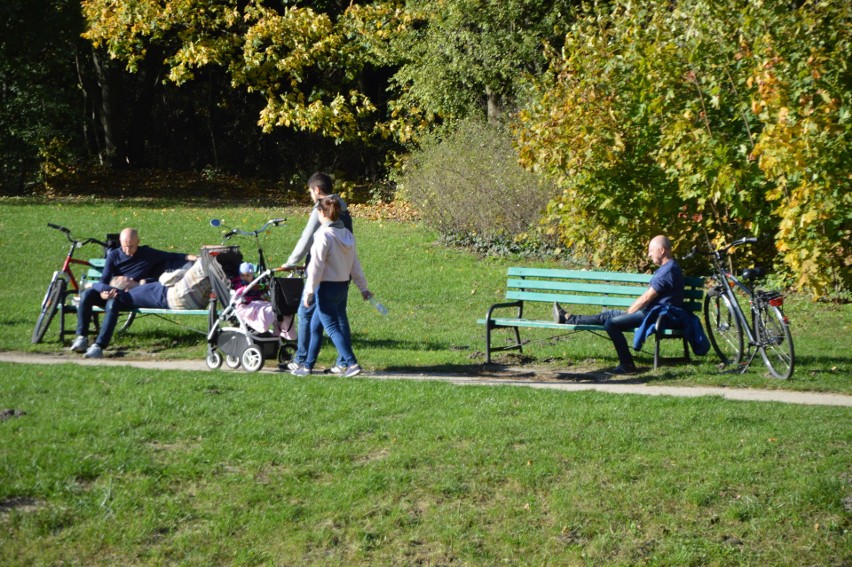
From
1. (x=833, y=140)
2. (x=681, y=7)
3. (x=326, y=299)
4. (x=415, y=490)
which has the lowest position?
(x=415, y=490)

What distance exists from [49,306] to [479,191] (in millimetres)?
9868

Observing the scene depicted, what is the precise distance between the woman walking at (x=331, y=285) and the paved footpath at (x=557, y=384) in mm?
386

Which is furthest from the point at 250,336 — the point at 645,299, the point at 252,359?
the point at 645,299

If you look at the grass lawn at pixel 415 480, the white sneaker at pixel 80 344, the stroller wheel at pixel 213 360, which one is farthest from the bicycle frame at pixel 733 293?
Answer: the white sneaker at pixel 80 344

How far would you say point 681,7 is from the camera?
14.2 meters

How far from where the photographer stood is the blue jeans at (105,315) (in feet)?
37.1

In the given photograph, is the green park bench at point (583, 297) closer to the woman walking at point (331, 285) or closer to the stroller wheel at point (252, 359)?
the woman walking at point (331, 285)

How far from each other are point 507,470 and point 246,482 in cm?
166

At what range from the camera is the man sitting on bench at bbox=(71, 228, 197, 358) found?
11.3m

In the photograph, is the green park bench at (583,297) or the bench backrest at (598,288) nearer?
the green park bench at (583,297)

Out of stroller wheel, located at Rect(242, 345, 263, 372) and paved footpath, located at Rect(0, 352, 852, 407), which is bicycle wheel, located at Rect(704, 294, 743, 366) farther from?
stroller wheel, located at Rect(242, 345, 263, 372)

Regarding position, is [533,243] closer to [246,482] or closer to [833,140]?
[833,140]

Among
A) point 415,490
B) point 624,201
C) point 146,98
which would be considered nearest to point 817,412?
point 415,490

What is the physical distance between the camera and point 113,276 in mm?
12102
